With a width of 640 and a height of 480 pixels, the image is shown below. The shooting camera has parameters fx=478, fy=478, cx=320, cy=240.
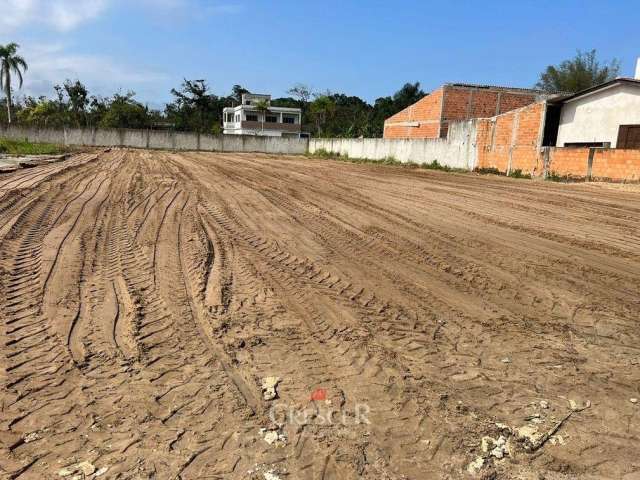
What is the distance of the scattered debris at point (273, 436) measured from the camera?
263cm

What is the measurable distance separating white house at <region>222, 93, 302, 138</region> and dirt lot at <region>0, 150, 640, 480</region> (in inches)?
2584

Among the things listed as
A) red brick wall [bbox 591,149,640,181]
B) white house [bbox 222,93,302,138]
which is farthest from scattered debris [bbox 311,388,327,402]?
white house [bbox 222,93,302,138]

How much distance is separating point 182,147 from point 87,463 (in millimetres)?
47399

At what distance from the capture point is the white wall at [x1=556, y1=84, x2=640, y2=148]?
1842 centimetres

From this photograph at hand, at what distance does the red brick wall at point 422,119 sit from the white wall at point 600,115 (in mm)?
14169

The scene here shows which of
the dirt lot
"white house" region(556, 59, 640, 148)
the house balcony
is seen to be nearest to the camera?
the dirt lot

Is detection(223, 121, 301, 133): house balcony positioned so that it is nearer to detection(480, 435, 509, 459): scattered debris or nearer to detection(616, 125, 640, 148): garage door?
detection(616, 125, 640, 148): garage door

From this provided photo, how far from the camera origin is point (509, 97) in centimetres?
3550

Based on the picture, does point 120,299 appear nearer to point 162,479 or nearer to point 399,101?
point 162,479

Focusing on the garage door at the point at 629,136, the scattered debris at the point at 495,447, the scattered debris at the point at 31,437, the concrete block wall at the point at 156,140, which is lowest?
the scattered debris at the point at 31,437

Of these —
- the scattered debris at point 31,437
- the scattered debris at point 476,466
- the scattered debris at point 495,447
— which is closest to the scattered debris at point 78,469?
the scattered debris at point 31,437

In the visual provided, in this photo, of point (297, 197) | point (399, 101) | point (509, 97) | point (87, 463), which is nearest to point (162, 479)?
point (87, 463)

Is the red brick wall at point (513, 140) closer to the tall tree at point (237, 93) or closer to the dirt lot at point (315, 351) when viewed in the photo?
the dirt lot at point (315, 351)

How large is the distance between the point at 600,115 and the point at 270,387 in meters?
21.1
